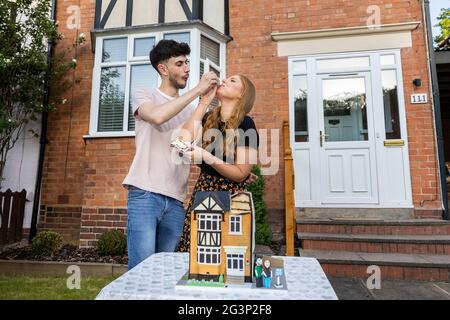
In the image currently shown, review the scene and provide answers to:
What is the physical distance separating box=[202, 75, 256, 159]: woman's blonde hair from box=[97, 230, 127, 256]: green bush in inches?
127

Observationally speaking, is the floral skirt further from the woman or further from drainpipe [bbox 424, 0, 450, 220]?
drainpipe [bbox 424, 0, 450, 220]

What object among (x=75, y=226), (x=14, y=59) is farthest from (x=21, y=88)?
(x=75, y=226)

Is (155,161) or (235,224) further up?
(155,161)

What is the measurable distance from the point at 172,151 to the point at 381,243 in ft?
10.3

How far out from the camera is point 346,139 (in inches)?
199

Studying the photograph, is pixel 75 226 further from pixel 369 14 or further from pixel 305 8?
pixel 369 14

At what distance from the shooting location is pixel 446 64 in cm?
514

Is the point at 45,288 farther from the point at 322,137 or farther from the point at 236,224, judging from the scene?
the point at 322,137

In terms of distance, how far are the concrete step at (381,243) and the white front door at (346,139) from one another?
43.5 inches

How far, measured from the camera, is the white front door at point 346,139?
4.83 metres

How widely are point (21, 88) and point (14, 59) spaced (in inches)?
18.9

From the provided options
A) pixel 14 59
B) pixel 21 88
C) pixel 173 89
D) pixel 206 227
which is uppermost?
pixel 14 59

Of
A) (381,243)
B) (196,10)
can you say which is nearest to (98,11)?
(196,10)

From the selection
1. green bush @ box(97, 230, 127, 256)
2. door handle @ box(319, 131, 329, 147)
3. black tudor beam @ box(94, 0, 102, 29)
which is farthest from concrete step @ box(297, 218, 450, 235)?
black tudor beam @ box(94, 0, 102, 29)
